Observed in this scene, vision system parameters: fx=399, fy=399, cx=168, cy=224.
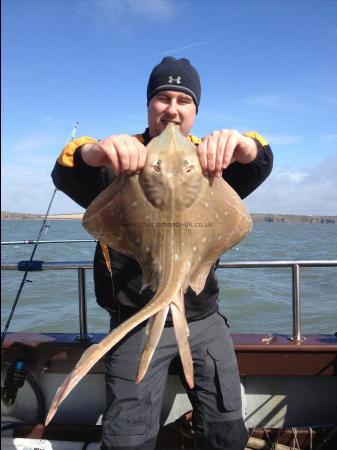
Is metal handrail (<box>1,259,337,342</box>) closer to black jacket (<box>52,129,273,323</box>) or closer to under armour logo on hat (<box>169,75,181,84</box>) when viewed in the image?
black jacket (<box>52,129,273,323</box>)

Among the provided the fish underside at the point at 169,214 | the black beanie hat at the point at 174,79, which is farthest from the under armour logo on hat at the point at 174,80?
the fish underside at the point at 169,214

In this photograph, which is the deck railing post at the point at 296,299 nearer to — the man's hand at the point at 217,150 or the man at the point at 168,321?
the man at the point at 168,321

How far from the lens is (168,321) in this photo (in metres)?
2.57

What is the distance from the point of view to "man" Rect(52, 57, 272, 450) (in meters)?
2.34

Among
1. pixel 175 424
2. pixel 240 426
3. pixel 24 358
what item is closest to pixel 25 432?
pixel 24 358

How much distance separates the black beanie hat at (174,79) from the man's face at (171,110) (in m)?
0.04

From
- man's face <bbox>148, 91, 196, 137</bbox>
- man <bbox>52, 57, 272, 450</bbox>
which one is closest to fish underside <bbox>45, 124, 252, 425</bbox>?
man <bbox>52, 57, 272, 450</bbox>

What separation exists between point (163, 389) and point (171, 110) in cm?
178

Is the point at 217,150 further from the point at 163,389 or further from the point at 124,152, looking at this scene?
the point at 163,389

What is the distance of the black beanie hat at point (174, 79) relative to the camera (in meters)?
2.51

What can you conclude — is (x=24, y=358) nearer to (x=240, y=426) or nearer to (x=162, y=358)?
(x=162, y=358)

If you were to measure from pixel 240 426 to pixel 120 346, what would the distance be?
948mm

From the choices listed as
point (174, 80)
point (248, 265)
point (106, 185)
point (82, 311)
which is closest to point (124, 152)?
point (106, 185)

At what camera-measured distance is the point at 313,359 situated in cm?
345
